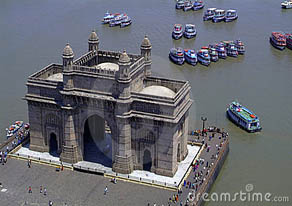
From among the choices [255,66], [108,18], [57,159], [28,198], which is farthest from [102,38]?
[28,198]

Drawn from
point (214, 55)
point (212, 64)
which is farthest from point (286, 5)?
point (212, 64)

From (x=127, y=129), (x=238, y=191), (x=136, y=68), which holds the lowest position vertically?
(x=238, y=191)

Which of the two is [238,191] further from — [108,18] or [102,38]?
[108,18]

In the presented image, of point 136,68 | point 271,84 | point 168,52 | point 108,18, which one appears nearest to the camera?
point 136,68

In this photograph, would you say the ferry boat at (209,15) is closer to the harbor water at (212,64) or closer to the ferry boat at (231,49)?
the harbor water at (212,64)

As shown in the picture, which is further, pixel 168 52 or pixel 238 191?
pixel 168 52

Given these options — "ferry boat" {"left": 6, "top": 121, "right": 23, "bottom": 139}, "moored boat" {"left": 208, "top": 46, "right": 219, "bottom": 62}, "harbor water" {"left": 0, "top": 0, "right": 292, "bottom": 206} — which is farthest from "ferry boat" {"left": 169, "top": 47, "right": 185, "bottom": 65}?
"ferry boat" {"left": 6, "top": 121, "right": 23, "bottom": 139}

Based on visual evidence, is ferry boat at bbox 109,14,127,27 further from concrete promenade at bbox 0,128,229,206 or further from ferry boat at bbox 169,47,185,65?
concrete promenade at bbox 0,128,229,206

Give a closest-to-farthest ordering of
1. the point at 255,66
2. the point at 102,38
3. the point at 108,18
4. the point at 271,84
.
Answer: the point at 271,84 → the point at 255,66 → the point at 102,38 → the point at 108,18
